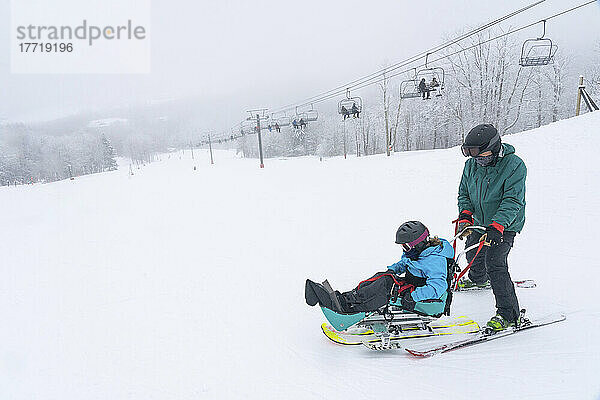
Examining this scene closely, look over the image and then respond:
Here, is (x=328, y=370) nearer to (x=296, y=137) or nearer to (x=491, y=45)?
(x=491, y=45)

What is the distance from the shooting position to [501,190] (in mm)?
3896

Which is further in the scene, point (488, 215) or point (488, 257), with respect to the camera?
point (488, 215)

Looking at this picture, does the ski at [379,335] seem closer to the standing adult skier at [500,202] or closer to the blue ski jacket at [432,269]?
the standing adult skier at [500,202]

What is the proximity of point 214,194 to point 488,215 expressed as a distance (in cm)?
1427

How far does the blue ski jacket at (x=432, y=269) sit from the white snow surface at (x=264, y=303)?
620 millimetres

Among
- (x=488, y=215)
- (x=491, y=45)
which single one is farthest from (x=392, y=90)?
(x=488, y=215)

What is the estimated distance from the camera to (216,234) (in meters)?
9.52

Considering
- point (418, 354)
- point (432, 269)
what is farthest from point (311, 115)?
point (418, 354)

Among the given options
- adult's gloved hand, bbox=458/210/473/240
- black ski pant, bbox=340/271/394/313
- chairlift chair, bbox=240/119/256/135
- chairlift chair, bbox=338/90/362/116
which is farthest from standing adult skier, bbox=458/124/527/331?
chairlift chair, bbox=240/119/256/135

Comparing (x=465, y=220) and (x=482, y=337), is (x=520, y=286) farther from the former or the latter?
(x=482, y=337)

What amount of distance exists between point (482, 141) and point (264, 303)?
3411 mm

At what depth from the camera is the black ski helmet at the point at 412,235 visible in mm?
3633

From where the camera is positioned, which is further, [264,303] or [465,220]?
[264,303]

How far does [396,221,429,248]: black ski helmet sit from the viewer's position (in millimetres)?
3633
